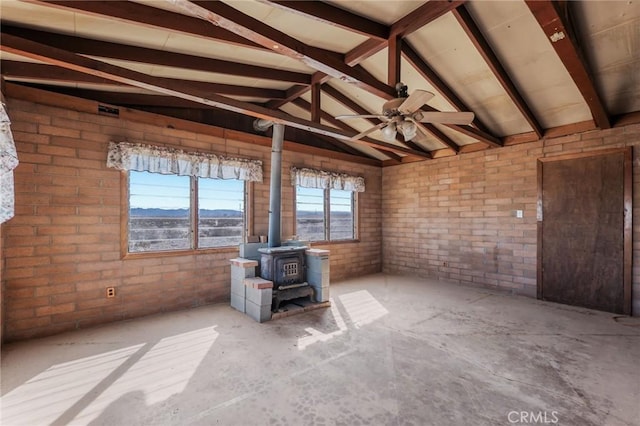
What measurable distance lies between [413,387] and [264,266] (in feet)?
7.85

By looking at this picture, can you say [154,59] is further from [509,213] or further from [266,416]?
[509,213]

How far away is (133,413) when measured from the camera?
6.43ft

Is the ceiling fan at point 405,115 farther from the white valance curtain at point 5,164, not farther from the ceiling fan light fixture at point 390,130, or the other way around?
the white valance curtain at point 5,164

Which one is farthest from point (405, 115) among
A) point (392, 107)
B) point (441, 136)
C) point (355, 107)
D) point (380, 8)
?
point (441, 136)

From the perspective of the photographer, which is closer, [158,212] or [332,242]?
[158,212]

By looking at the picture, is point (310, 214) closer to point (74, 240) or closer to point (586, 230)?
point (74, 240)

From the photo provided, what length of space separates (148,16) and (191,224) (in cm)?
275

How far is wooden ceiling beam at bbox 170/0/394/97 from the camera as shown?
1.79 m

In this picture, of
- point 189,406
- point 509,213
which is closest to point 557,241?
point 509,213

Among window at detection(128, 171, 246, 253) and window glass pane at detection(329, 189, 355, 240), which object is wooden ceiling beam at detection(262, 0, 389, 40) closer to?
window at detection(128, 171, 246, 253)

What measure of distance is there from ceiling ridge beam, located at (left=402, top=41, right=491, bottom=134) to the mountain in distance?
130 inches

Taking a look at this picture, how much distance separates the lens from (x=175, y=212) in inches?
164

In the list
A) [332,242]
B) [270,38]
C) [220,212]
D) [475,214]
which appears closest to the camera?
[270,38]

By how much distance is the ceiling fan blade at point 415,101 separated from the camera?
235cm
